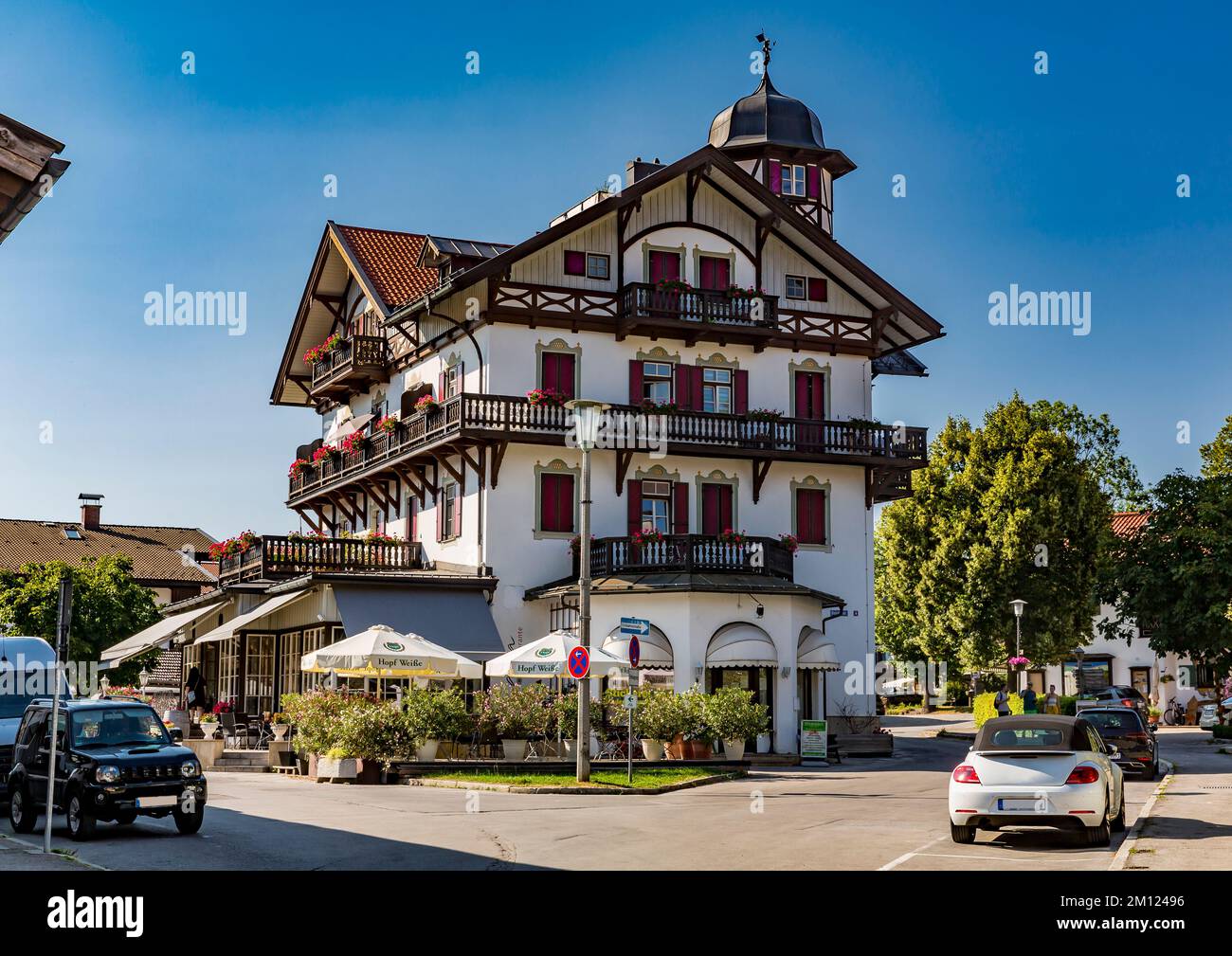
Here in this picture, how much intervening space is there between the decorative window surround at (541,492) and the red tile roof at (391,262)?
7.16 metres

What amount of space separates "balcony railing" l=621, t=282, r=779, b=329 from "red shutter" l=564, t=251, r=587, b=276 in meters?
1.31

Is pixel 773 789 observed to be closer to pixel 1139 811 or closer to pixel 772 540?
pixel 1139 811

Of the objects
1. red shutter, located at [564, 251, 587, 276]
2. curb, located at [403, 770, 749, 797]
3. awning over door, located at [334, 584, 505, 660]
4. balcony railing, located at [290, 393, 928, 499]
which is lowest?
curb, located at [403, 770, 749, 797]

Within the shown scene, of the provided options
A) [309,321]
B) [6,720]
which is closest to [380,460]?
[309,321]

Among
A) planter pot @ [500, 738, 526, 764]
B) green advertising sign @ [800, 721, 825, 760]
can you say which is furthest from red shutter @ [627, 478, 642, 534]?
planter pot @ [500, 738, 526, 764]

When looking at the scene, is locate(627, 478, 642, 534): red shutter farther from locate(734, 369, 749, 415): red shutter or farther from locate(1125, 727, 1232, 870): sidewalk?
locate(1125, 727, 1232, 870): sidewalk

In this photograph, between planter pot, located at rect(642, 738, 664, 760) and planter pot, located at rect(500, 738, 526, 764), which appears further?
planter pot, located at rect(642, 738, 664, 760)

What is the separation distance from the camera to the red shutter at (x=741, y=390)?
44.8 meters

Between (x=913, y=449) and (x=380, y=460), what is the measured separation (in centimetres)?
1578

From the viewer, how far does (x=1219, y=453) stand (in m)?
51.0

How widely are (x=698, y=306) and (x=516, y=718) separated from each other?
595 inches

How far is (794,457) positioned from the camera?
1726 inches

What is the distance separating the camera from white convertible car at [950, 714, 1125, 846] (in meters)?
17.8

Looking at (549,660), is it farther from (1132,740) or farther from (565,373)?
(565,373)
